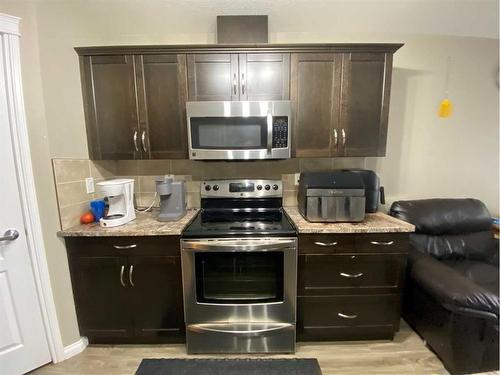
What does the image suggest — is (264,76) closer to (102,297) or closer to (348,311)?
(348,311)

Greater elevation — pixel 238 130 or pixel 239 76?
pixel 239 76

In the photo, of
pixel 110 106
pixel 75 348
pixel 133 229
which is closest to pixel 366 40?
pixel 110 106

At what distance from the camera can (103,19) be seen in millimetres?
1859

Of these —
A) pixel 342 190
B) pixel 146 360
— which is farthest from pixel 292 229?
pixel 146 360

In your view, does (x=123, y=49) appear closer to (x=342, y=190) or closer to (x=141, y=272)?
(x=141, y=272)

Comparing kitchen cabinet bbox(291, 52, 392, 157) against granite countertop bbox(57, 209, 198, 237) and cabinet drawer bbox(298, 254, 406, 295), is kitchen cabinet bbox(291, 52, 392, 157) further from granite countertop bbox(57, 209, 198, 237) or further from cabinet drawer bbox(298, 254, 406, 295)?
granite countertop bbox(57, 209, 198, 237)

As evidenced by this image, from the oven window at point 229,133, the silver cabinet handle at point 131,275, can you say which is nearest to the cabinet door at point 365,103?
the oven window at point 229,133

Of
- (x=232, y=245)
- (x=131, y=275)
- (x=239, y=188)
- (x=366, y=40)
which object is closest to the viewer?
(x=232, y=245)

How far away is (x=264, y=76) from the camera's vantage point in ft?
5.65

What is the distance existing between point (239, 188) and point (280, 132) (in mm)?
599

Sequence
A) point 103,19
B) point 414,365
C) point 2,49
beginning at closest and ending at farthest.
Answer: point 2,49 → point 414,365 → point 103,19

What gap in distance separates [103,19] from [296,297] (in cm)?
265

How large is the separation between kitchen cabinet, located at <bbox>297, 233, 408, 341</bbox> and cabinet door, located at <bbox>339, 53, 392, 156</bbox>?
0.71 m

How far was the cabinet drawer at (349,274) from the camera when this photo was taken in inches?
63.2
